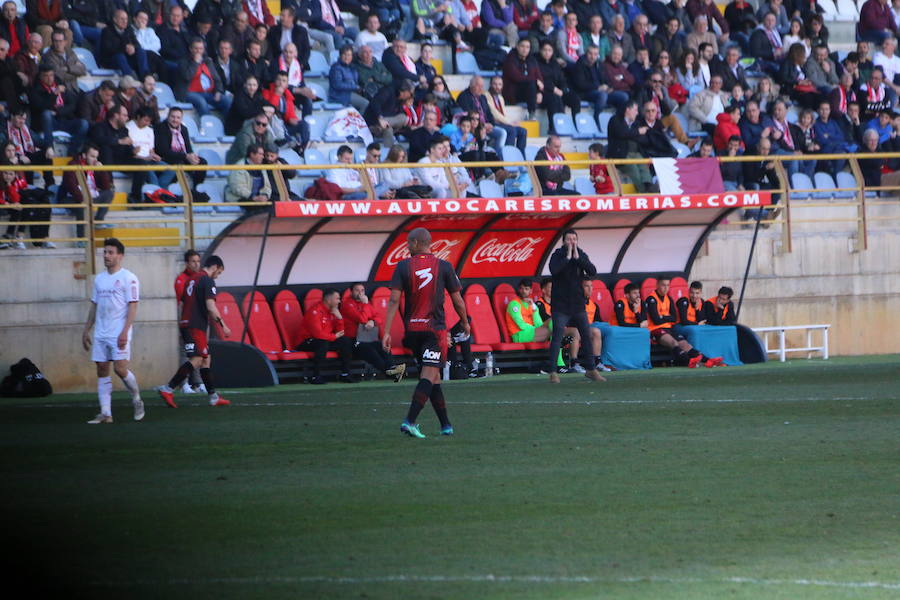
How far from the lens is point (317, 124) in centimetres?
2236

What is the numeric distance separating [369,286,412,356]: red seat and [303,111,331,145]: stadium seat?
3017mm

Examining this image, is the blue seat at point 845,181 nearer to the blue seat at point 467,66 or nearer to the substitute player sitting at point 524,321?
the blue seat at point 467,66

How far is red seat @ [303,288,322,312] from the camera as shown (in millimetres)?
20094

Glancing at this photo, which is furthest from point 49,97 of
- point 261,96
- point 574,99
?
point 574,99

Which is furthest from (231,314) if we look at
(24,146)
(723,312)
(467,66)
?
(467,66)

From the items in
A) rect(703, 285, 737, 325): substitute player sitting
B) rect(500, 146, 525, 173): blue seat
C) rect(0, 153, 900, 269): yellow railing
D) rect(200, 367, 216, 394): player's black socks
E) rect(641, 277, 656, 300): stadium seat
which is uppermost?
rect(500, 146, 525, 173): blue seat

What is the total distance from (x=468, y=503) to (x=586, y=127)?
16882mm

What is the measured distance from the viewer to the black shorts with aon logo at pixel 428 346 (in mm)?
11609

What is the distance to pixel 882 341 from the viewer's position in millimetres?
23547

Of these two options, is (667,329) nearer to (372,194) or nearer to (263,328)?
(372,194)

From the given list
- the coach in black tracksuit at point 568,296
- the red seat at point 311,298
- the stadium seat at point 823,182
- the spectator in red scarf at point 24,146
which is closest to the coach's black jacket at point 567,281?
the coach in black tracksuit at point 568,296

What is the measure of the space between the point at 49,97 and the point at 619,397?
9.38 m

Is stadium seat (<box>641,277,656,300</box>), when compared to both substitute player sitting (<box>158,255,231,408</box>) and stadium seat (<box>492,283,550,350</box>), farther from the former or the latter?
substitute player sitting (<box>158,255,231,408</box>)

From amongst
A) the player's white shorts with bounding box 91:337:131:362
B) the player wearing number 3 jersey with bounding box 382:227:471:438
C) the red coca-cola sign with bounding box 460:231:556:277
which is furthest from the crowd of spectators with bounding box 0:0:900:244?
the player wearing number 3 jersey with bounding box 382:227:471:438
